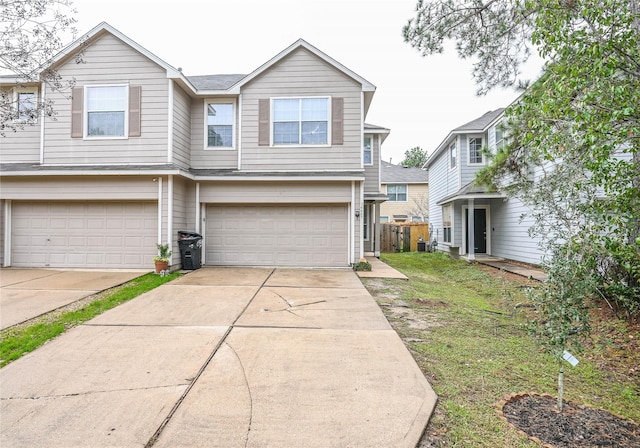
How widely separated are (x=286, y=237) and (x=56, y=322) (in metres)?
6.24

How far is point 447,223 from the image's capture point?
55.2ft

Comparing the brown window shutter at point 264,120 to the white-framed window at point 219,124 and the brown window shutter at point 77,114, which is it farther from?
the brown window shutter at point 77,114

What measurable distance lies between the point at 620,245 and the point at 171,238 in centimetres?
924

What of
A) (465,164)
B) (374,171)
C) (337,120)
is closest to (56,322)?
(337,120)


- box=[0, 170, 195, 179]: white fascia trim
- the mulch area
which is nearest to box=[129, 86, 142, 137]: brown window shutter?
box=[0, 170, 195, 179]: white fascia trim

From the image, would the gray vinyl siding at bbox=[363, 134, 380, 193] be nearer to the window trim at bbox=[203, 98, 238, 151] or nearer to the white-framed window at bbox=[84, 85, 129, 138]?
the window trim at bbox=[203, 98, 238, 151]

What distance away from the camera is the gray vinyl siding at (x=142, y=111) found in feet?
31.2

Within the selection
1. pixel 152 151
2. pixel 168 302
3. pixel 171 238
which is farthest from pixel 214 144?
pixel 168 302

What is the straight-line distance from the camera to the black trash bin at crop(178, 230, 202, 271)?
9.60 metres

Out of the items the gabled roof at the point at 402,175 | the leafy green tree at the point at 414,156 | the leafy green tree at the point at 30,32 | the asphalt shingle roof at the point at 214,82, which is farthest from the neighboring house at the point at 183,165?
the leafy green tree at the point at 414,156

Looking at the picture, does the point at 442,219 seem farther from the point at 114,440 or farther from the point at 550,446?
the point at 114,440

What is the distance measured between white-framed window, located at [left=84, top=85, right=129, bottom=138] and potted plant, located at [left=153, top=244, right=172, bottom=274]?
3511 mm

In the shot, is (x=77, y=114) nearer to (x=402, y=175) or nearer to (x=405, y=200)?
(x=405, y=200)

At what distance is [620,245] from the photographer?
3.84m
